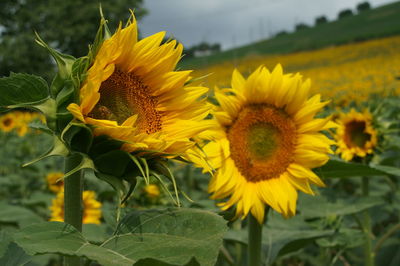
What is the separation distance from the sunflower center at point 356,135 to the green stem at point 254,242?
3.78 feet

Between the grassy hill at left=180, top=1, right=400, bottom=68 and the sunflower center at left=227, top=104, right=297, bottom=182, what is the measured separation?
27.3 meters

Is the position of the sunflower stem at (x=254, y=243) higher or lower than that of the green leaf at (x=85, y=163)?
lower

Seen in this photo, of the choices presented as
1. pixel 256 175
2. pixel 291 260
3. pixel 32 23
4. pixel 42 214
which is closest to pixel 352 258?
pixel 291 260

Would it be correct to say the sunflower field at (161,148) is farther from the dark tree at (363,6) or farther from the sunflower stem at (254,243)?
the dark tree at (363,6)

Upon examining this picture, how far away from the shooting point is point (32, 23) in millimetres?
26328

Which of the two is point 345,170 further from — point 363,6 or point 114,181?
point 363,6

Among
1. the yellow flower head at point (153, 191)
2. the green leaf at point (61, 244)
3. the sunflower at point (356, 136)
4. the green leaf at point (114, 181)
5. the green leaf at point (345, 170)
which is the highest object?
the green leaf at point (114, 181)

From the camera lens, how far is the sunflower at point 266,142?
190 cm

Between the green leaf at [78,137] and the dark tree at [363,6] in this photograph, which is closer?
the green leaf at [78,137]

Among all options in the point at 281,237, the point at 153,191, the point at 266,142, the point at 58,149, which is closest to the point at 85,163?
the point at 58,149

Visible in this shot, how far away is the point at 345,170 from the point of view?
176 centimetres

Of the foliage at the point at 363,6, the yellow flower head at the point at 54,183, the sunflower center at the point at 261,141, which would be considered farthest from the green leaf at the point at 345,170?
the foliage at the point at 363,6

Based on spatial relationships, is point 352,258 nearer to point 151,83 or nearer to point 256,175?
point 256,175

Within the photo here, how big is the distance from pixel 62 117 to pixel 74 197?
0.17 metres
